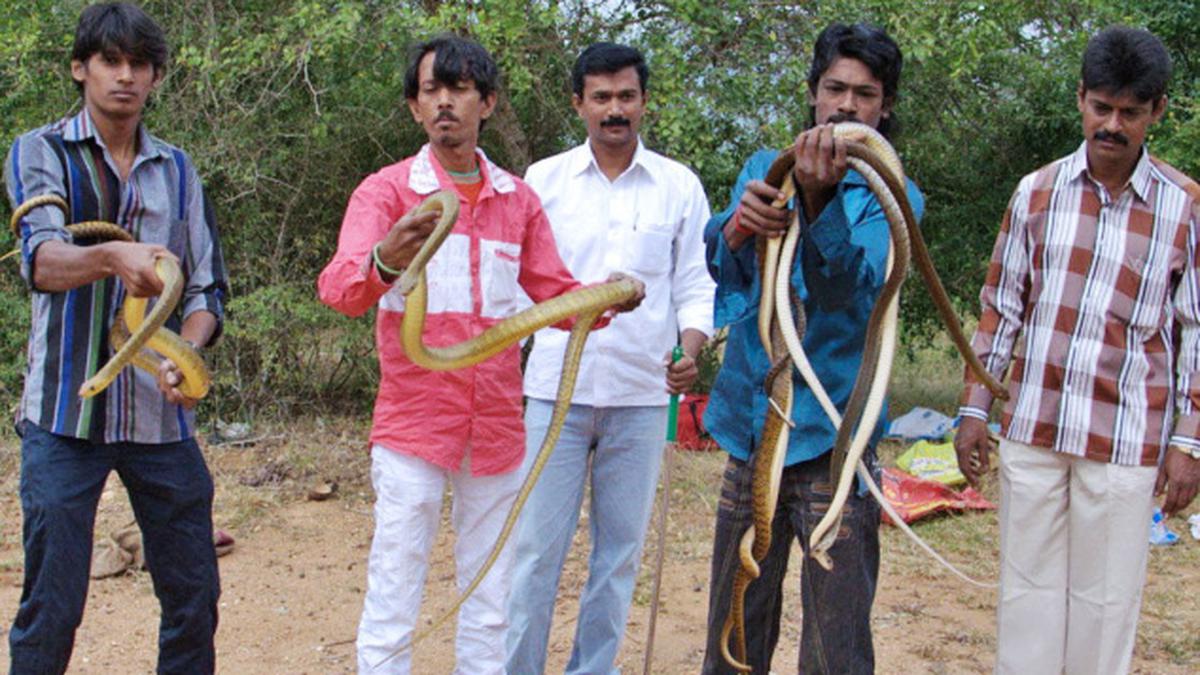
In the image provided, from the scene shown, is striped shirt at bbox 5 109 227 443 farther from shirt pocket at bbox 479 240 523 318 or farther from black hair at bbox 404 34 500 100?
shirt pocket at bbox 479 240 523 318

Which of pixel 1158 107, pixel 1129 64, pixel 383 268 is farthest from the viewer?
pixel 1158 107

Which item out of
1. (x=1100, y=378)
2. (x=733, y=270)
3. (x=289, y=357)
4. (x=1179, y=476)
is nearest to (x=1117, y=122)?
(x=1100, y=378)

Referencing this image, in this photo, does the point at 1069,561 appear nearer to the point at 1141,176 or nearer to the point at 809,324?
the point at 1141,176

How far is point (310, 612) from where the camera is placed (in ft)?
18.2

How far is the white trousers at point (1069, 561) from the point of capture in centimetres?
359

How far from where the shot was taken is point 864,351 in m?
2.76

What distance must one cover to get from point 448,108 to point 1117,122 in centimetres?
191

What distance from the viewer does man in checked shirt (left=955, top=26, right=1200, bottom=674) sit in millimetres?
3551

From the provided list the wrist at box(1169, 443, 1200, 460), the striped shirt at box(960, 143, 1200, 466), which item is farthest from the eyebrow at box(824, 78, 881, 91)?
the wrist at box(1169, 443, 1200, 460)

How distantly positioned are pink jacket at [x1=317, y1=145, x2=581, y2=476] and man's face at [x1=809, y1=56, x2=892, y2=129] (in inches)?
40.0

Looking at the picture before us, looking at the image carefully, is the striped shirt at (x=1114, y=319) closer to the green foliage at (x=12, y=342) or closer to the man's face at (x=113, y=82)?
the man's face at (x=113, y=82)

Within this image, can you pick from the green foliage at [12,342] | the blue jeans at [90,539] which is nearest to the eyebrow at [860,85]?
the blue jeans at [90,539]

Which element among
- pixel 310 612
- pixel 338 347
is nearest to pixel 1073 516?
pixel 310 612

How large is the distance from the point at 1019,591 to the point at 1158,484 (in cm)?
51
